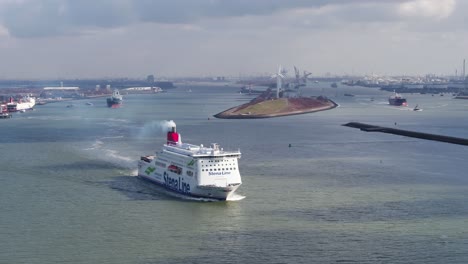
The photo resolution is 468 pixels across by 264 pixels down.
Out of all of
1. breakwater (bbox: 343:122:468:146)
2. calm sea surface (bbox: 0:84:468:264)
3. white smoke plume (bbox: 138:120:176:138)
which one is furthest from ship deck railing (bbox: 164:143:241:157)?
breakwater (bbox: 343:122:468:146)

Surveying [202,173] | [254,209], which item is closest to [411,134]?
[202,173]

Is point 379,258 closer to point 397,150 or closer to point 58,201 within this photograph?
point 58,201

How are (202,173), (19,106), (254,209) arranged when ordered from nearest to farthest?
(254,209) → (202,173) → (19,106)

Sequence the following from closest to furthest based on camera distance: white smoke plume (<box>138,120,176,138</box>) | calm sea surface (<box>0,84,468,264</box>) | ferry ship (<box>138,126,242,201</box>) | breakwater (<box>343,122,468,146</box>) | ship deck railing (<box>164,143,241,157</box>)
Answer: calm sea surface (<box>0,84,468,264</box>) → ferry ship (<box>138,126,242,201</box>) → ship deck railing (<box>164,143,241,157</box>) → breakwater (<box>343,122,468,146</box>) → white smoke plume (<box>138,120,176,138</box>)

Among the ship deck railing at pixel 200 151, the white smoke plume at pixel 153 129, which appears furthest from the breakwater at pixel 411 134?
the ship deck railing at pixel 200 151

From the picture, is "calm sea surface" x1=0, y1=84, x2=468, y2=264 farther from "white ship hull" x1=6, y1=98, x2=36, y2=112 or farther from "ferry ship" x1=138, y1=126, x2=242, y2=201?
"white ship hull" x1=6, y1=98, x2=36, y2=112

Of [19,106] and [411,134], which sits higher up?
[411,134]

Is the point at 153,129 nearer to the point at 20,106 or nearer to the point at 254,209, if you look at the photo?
the point at 254,209

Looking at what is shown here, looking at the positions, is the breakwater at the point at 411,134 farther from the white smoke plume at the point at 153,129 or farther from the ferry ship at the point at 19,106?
the ferry ship at the point at 19,106
